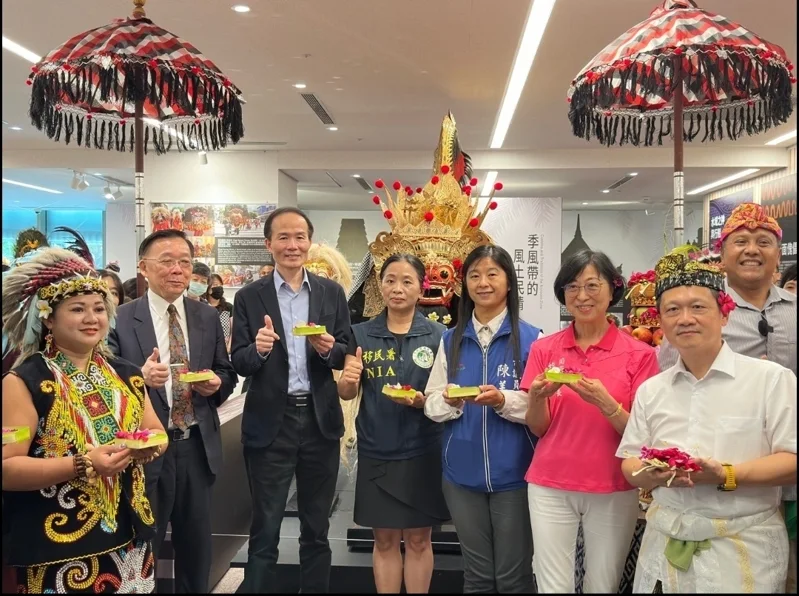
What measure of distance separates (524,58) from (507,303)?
3.73m

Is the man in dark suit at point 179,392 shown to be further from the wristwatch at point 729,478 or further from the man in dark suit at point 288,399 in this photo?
the wristwatch at point 729,478

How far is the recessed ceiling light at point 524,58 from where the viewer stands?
462 cm

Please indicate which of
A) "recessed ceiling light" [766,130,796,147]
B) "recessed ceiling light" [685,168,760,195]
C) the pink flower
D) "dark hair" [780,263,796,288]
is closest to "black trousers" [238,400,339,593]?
the pink flower

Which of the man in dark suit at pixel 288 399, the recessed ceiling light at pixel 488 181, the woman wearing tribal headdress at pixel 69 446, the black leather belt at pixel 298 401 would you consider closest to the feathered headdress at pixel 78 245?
the woman wearing tribal headdress at pixel 69 446

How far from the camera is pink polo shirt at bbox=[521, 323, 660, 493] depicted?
6.90ft

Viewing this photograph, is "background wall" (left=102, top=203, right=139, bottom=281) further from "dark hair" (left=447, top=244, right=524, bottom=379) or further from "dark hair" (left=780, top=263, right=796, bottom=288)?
"dark hair" (left=780, top=263, right=796, bottom=288)

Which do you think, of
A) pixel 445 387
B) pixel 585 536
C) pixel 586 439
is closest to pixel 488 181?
pixel 445 387

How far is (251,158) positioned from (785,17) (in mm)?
6595

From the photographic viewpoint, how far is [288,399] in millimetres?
2684

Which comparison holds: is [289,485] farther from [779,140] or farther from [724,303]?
[779,140]

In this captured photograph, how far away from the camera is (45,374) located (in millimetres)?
1863

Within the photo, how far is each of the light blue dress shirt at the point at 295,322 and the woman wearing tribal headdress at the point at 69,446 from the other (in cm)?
76

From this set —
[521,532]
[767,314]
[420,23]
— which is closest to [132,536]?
[521,532]

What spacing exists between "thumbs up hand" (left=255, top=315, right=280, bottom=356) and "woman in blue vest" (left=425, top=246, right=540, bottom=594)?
67 cm
